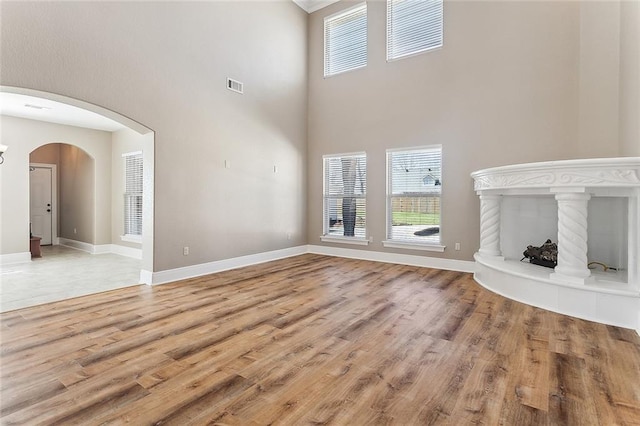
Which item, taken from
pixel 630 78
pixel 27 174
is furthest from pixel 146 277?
pixel 630 78

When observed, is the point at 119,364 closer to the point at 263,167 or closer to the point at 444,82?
the point at 263,167

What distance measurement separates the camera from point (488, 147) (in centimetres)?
495

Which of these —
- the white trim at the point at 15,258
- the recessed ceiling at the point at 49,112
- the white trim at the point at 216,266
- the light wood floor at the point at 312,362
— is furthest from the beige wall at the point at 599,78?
the white trim at the point at 15,258

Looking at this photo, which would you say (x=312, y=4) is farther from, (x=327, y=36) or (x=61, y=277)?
(x=61, y=277)

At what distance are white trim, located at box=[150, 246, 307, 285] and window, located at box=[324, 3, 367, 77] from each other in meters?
3.96

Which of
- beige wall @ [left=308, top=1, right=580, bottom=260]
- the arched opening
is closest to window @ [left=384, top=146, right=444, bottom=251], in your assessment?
beige wall @ [left=308, top=1, right=580, bottom=260]

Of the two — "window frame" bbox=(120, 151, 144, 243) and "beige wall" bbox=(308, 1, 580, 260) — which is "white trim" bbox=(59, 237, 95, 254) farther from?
"beige wall" bbox=(308, 1, 580, 260)

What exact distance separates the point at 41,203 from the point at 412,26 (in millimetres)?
9772

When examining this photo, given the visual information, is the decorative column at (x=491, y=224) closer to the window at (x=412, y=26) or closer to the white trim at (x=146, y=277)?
the window at (x=412, y=26)

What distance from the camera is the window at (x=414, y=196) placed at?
5.50 meters

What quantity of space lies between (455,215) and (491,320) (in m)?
2.50

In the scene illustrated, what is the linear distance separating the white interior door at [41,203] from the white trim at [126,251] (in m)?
2.45

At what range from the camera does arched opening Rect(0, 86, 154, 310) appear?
19.6 feet

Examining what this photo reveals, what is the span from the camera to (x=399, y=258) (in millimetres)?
5832
